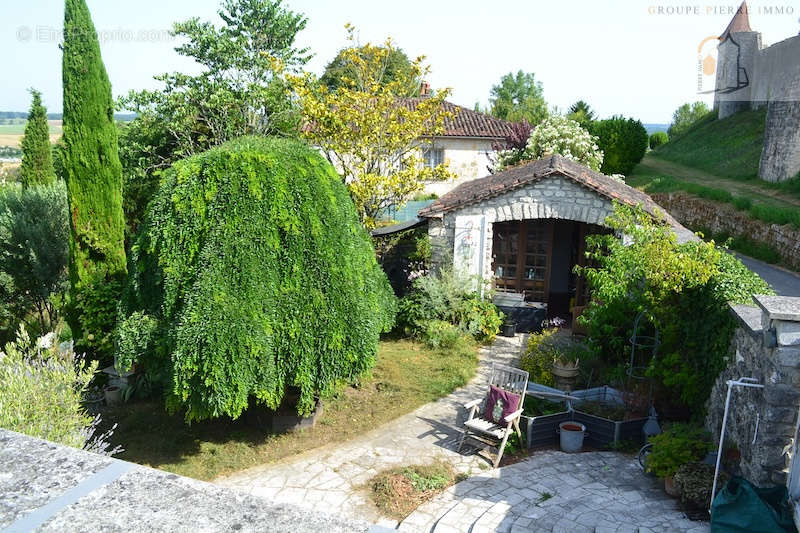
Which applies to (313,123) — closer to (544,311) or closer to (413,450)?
(544,311)

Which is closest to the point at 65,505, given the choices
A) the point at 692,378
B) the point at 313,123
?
the point at 692,378

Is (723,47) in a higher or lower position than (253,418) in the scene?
higher

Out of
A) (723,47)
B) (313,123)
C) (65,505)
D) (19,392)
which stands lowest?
(19,392)

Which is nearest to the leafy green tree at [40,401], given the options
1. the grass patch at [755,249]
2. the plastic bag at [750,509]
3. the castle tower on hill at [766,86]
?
the plastic bag at [750,509]

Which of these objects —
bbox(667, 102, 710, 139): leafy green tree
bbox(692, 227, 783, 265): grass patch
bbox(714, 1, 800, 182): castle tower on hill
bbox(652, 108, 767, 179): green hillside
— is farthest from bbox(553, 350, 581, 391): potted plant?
bbox(667, 102, 710, 139): leafy green tree

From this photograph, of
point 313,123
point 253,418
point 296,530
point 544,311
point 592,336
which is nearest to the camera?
point 296,530

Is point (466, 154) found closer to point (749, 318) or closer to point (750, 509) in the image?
point (749, 318)

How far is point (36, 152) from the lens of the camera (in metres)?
21.6

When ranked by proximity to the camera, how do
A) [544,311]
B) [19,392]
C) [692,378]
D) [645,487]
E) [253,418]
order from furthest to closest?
[544,311] < [253,418] < [692,378] < [645,487] < [19,392]

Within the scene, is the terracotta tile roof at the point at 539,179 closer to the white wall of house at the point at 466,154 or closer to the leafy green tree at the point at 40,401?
the leafy green tree at the point at 40,401

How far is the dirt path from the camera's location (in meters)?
21.6

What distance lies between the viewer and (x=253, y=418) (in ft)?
33.3

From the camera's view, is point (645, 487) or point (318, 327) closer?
point (645, 487)

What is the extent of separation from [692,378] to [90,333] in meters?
10.3
